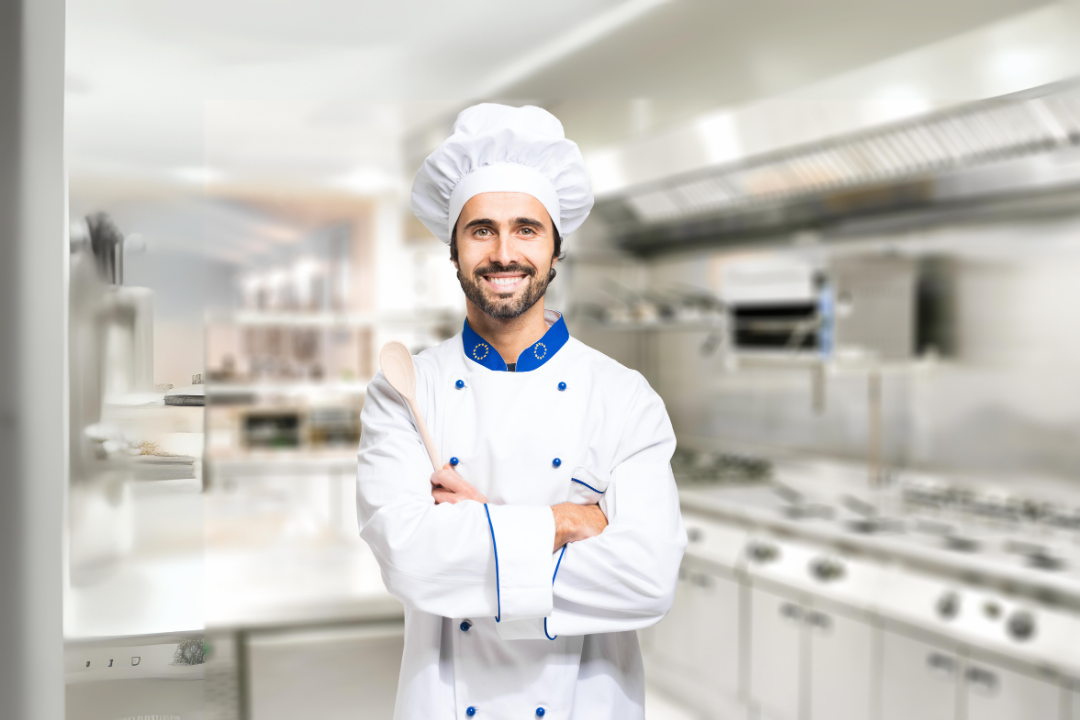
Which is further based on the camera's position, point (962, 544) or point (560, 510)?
point (962, 544)

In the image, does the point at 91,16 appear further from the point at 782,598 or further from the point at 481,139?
the point at 782,598

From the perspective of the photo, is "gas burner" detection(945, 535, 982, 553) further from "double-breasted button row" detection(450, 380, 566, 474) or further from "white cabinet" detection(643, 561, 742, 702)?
"double-breasted button row" detection(450, 380, 566, 474)

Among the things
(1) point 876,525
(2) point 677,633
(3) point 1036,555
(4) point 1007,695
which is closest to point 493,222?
(4) point 1007,695

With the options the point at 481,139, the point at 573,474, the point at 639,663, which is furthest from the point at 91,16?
the point at 639,663

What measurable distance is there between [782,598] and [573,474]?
5.59ft

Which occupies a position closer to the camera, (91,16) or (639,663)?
(91,16)

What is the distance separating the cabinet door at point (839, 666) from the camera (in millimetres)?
2127

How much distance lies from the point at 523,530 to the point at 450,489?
4.1 inches

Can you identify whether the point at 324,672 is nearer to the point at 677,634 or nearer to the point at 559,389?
the point at 559,389

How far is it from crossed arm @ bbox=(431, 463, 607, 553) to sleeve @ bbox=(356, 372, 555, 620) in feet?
0.08

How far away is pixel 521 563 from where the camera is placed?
Answer: 2.77 feet

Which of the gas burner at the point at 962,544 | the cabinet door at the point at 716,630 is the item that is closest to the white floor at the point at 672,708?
the cabinet door at the point at 716,630

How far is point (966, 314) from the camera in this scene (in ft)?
8.77

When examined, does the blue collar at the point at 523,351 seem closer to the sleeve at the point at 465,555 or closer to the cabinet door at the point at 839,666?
the sleeve at the point at 465,555
